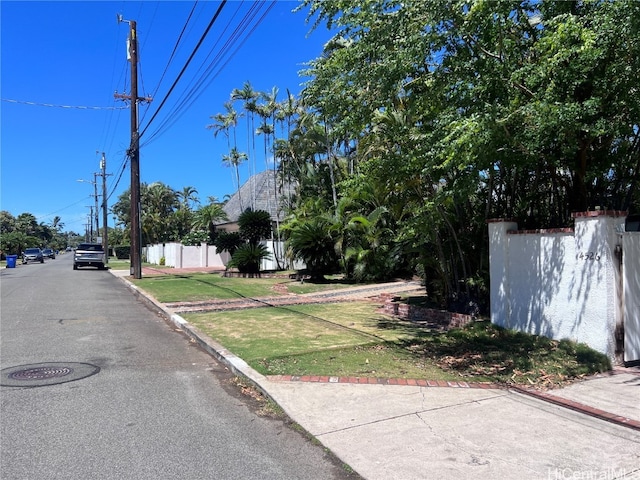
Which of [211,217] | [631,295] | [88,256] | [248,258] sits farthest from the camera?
[211,217]

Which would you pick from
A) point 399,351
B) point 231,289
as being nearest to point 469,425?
point 399,351

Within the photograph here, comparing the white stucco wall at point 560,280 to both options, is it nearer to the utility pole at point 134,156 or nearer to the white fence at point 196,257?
the utility pole at point 134,156

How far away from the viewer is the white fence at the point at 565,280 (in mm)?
6613

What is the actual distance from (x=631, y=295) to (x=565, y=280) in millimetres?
886

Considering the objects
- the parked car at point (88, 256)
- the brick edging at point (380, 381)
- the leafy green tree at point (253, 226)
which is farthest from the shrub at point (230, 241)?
the brick edging at point (380, 381)

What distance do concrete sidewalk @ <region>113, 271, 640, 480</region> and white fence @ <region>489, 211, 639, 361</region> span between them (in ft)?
2.51

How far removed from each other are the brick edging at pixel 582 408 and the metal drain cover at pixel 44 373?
5.73 meters

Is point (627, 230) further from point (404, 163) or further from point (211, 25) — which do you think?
point (211, 25)

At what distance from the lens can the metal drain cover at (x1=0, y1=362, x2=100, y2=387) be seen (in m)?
6.36

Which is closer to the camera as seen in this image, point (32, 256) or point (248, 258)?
point (248, 258)

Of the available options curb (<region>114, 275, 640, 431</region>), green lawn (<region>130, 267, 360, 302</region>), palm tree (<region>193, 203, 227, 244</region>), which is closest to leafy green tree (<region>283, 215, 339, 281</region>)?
green lawn (<region>130, 267, 360, 302</region>)

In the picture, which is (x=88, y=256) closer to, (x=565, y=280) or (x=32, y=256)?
(x=32, y=256)

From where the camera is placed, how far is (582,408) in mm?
5117

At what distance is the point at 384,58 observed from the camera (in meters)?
7.80
